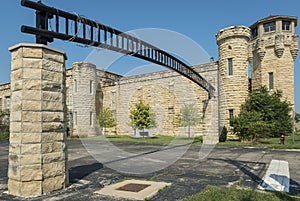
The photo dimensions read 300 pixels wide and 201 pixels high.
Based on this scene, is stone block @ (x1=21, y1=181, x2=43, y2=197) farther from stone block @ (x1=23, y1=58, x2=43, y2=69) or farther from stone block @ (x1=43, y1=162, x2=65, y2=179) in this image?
stone block @ (x1=23, y1=58, x2=43, y2=69)

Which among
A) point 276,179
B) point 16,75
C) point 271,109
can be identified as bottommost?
point 276,179

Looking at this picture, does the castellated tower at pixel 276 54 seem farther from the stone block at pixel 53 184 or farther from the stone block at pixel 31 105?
the stone block at pixel 31 105

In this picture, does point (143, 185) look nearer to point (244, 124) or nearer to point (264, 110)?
point (244, 124)

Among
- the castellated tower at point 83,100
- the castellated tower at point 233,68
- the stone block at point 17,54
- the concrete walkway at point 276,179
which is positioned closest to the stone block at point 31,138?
the stone block at point 17,54

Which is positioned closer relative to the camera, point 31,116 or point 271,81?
point 31,116

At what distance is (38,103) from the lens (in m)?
5.51

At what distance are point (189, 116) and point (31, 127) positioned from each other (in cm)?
2457

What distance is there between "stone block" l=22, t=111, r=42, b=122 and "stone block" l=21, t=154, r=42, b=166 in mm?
833

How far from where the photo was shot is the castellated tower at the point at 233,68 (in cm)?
2317

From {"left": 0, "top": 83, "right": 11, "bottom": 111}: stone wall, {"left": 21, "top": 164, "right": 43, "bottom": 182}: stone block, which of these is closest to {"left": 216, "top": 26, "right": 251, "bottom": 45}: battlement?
{"left": 21, "top": 164, "right": 43, "bottom": 182}: stone block

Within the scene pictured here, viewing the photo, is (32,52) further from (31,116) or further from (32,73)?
(31,116)

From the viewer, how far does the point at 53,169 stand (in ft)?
18.6

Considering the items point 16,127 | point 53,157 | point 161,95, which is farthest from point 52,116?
point 161,95

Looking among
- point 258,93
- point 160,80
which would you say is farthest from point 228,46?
point 160,80
